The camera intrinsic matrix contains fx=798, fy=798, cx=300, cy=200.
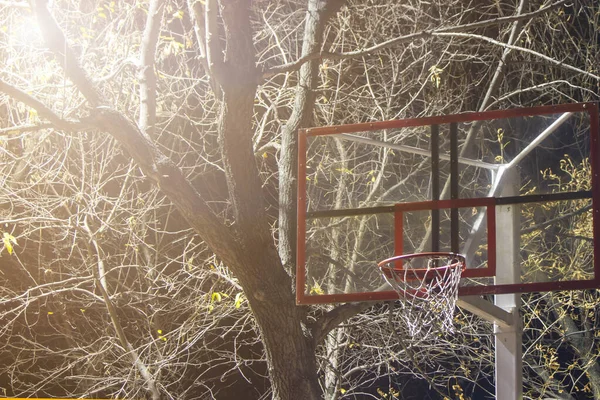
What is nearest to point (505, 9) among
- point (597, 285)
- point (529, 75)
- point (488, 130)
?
point (529, 75)

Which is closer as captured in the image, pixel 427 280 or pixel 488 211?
pixel 427 280

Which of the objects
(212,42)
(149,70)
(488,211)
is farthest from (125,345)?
(488,211)

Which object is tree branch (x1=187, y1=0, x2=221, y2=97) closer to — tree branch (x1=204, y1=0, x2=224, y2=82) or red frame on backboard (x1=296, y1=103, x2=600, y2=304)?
tree branch (x1=204, y1=0, x2=224, y2=82)

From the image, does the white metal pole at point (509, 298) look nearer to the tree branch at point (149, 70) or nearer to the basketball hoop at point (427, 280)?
the basketball hoop at point (427, 280)

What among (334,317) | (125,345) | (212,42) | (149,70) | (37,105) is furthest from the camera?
(125,345)

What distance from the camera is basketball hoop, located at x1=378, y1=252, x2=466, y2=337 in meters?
A: 4.54

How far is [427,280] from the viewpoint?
4586 mm

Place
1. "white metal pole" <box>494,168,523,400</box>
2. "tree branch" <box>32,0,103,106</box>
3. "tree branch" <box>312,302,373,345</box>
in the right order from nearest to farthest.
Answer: "white metal pole" <box>494,168,523,400</box> → "tree branch" <box>32,0,103,106</box> → "tree branch" <box>312,302,373,345</box>

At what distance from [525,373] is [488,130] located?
5252mm

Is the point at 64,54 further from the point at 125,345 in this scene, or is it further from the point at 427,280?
the point at 125,345

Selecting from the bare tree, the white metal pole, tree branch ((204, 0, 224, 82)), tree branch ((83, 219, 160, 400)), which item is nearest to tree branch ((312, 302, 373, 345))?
the bare tree

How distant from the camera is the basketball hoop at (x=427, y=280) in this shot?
14.9 feet

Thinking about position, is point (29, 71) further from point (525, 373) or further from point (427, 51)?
point (525, 373)

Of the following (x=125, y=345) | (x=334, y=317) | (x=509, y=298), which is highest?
(x=509, y=298)
